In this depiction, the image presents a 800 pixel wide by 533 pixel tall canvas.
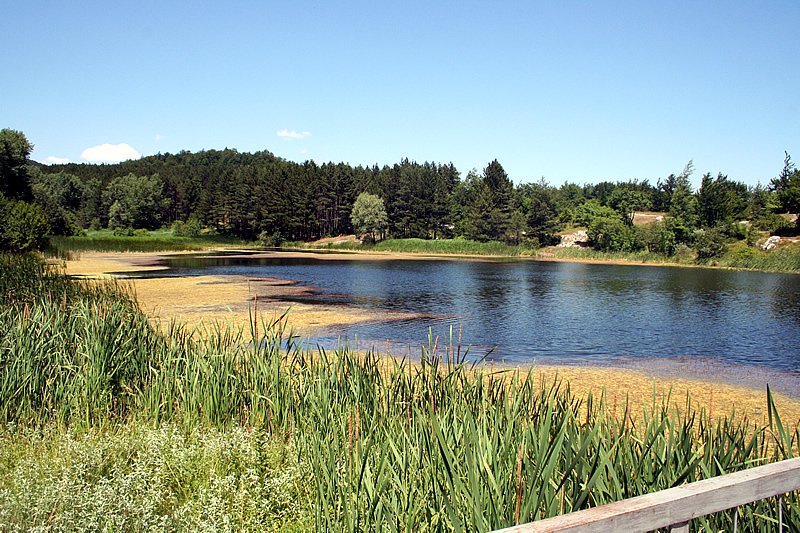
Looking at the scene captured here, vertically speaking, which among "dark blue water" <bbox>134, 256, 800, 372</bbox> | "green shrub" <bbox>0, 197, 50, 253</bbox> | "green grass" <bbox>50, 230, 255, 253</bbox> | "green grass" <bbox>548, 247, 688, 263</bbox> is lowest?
"dark blue water" <bbox>134, 256, 800, 372</bbox>

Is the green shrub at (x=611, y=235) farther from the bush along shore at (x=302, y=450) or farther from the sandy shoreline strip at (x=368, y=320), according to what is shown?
the bush along shore at (x=302, y=450)

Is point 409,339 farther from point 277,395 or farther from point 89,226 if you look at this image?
point 89,226

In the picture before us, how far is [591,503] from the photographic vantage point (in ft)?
12.1

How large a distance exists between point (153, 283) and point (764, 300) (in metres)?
30.8

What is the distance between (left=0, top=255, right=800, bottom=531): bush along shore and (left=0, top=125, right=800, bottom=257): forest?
187 ft

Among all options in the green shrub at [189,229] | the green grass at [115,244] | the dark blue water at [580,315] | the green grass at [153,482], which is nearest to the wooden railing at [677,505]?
the green grass at [153,482]

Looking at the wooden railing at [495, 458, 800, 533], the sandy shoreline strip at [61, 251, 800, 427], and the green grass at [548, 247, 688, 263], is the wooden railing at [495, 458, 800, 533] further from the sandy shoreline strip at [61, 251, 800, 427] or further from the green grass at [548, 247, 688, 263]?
the green grass at [548, 247, 688, 263]

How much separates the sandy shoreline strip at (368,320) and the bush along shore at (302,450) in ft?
1.86

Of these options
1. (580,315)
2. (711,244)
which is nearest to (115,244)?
(580,315)

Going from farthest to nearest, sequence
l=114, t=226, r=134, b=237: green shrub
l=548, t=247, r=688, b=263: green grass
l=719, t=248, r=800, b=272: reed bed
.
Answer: l=114, t=226, r=134, b=237: green shrub < l=548, t=247, r=688, b=263: green grass < l=719, t=248, r=800, b=272: reed bed

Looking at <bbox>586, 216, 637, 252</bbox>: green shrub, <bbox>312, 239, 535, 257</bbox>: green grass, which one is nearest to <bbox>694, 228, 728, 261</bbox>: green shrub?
<bbox>586, 216, 637, 252</bbox>: green shrub

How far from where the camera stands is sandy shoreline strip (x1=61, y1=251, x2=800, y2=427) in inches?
400

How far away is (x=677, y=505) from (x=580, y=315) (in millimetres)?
20984

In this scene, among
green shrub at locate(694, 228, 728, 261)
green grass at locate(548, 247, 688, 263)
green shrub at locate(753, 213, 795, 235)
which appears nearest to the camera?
green shrub at locate(694, 228, 728, 261)
